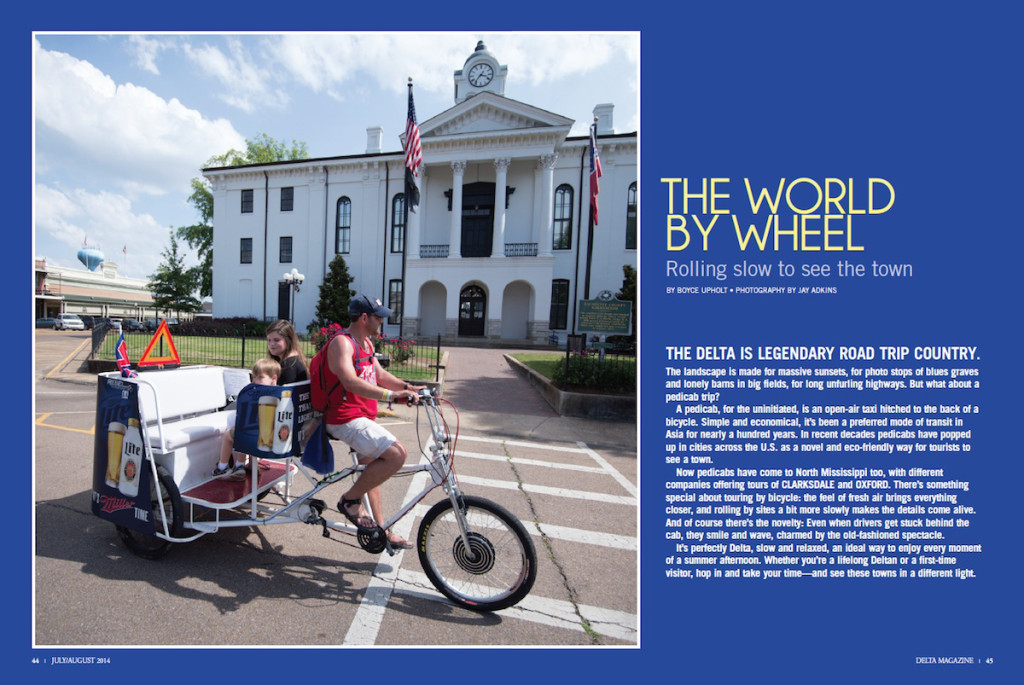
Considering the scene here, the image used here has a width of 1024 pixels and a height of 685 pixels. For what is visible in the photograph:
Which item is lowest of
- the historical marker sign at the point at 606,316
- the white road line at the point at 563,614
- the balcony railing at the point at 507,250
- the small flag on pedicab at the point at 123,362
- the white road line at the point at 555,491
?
the white road line at the point at 563,614

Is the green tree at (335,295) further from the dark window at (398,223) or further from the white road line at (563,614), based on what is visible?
the white road line at (563,614)

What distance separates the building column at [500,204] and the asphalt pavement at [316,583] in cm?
2152

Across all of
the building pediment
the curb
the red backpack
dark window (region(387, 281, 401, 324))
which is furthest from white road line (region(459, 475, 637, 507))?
dark window (region(387, 281, 401, 324))

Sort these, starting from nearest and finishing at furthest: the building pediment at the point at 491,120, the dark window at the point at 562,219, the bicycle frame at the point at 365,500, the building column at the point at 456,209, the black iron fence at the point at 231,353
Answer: the bicycle frame at the point at 365,500, the black iron fence at the point at 231,353, the building pediment at the point at 491,120, the building column at the point at 456,209, the dark window at the point at 562,219

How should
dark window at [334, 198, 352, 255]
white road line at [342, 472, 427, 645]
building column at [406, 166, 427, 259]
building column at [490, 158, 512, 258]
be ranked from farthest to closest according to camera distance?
dark window at [334, 198, 352, 255], building column at [406, 166, 427, 259], building column at [490, 158, 512, 258], white road line at [342, 472, 427, 645]

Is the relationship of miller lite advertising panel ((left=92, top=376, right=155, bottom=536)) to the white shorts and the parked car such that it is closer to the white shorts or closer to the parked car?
the white shorts

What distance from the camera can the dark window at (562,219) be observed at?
26.1m

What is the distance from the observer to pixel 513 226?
26.7 meters

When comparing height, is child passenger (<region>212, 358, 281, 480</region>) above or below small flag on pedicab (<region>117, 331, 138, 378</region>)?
below

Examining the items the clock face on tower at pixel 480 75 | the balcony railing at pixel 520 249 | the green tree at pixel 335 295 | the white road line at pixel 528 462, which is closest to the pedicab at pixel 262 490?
the white road line at pixel 528 462

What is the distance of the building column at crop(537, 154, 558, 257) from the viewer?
2452cm

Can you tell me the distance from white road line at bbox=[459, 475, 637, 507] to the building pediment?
23.4 m

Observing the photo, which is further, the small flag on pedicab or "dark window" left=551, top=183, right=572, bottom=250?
"dark window" left=551, top=183, right=572, bottom=250

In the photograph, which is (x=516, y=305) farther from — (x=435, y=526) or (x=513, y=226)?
(x=435, y=526)
